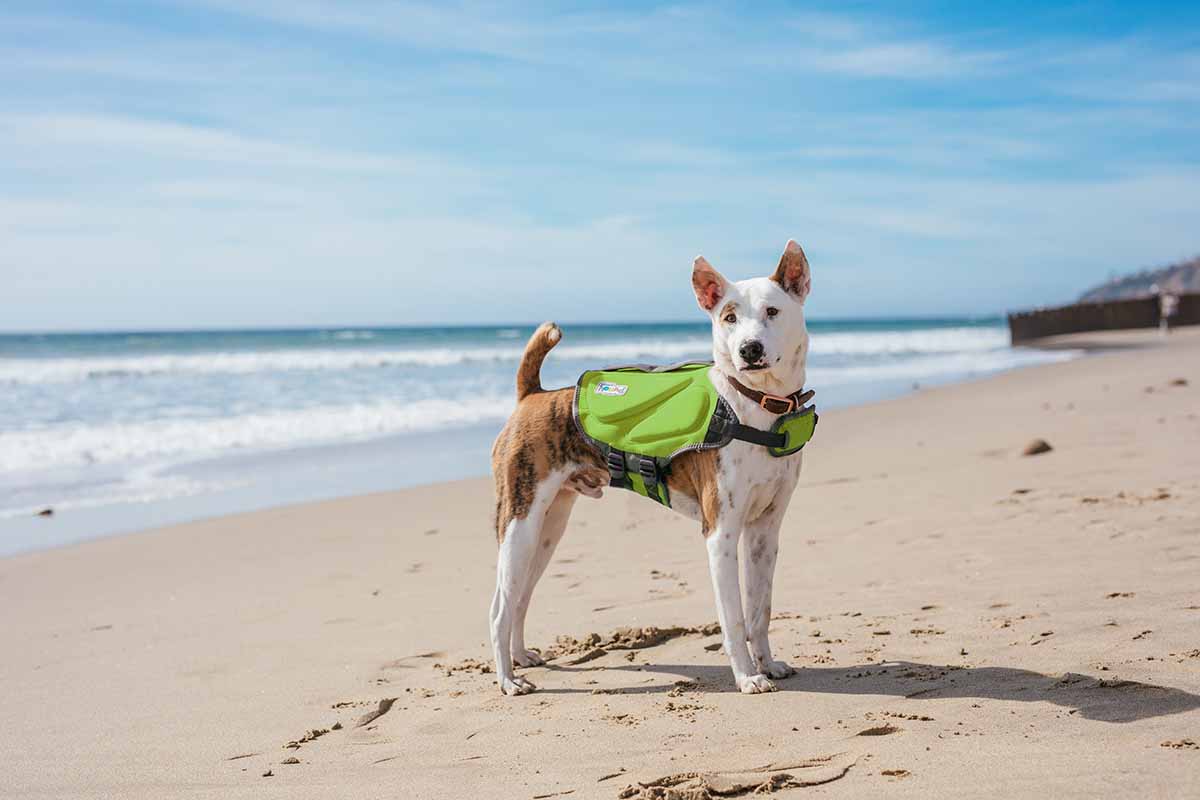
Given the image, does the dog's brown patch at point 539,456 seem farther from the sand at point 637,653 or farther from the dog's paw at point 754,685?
the dog's paw at point 754,685

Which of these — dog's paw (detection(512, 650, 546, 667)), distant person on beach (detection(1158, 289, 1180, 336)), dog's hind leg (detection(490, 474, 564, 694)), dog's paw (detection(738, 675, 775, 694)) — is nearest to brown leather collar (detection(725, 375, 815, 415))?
dog's hind leg (detection(490, 474, 564, 694))

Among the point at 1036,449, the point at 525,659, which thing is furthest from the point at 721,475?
the point at 1036,449

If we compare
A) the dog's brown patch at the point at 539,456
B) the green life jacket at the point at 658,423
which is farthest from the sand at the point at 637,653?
the green life jacket at the point at 658,423

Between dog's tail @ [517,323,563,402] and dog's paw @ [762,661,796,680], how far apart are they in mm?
1606

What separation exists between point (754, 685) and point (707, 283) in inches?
63.0

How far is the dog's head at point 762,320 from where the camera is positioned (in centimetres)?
388

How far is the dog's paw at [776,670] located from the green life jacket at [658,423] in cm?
80

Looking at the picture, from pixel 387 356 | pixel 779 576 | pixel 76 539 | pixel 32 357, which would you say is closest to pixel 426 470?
pixel 76 539

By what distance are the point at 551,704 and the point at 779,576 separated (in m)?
2.21

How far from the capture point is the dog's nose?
Result: 384cm

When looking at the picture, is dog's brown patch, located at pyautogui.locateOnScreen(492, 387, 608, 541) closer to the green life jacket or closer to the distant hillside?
the green life jacket

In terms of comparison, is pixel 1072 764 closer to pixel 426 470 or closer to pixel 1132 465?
pixel 1132 465

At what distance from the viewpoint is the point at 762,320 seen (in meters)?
3.92

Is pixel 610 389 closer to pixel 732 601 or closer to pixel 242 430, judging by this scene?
pixel 732 601
